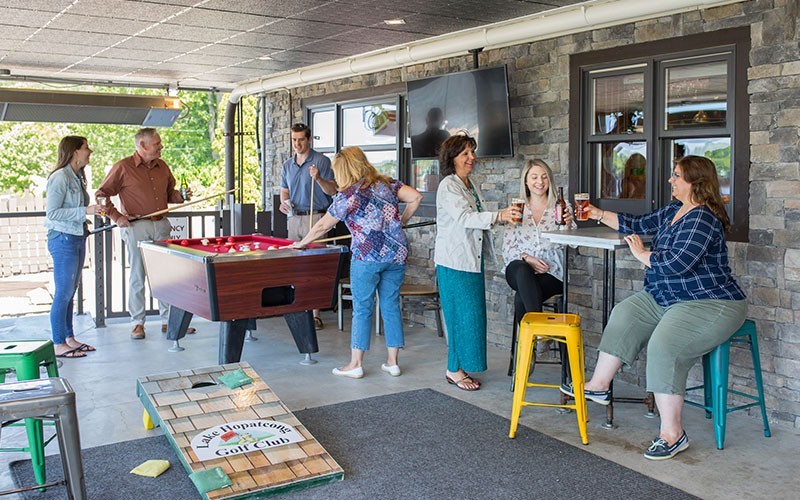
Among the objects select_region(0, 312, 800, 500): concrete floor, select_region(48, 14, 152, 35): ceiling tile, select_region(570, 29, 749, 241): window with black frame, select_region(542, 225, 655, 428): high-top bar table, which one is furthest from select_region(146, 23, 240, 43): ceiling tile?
select_region(542, 225, 655, 428): high-top bar table

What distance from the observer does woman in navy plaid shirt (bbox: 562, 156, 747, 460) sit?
4.04 meters

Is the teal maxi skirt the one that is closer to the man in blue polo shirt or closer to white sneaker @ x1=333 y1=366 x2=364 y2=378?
white sneaker @ x1=333 y1=366 x2=364 y2=378

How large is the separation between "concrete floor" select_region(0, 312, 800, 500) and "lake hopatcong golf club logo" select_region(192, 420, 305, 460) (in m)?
0.40

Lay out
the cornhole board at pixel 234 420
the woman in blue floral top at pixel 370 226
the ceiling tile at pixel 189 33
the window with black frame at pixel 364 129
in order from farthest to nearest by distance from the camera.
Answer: the window with black frame at pixel 364 129 < the ceiling tile at pixel 189 33 < the woman in blue floral top at pixel 370 226 < the cornhole board at pixel 234 420

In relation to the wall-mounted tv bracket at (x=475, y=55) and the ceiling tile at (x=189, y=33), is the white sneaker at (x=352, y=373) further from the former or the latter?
the ceiling tile at (x=189, y=33)

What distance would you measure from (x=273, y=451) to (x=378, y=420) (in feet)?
3.19


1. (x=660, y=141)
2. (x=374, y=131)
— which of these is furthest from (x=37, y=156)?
(x=660, y=141)

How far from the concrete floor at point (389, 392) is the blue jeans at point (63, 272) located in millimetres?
339

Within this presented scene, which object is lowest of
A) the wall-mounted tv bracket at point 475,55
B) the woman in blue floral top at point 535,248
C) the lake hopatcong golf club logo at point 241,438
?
the lake hopatcong golf club logo at point 241,438

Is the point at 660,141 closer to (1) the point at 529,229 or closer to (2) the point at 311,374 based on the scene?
(1) the point at 529,229

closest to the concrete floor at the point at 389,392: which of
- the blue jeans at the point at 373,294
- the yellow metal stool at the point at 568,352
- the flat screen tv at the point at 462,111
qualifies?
the yellow metal stool at the point at 568,352

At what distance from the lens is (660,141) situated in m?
5.26

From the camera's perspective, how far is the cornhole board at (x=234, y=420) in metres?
3.50

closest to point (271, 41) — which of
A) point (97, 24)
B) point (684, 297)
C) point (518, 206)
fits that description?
point (97, 24)
